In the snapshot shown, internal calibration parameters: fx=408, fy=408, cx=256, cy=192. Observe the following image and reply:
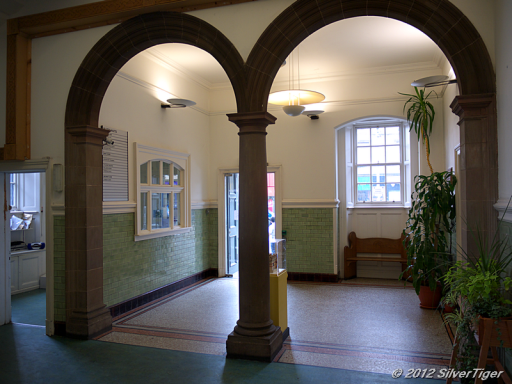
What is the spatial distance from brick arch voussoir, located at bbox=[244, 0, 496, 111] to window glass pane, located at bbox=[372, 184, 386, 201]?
14.7ft

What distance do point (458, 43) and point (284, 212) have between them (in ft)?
14.9

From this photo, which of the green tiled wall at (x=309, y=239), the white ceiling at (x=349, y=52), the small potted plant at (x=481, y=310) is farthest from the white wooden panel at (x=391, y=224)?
the small potted plant at (x=481, y=310)

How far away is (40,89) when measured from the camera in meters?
4.78

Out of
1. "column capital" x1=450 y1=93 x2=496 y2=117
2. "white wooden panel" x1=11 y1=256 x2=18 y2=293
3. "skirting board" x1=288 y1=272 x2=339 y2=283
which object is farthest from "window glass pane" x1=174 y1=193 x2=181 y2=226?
"column capital" x1=450 y1=93 x2=496 y2=117

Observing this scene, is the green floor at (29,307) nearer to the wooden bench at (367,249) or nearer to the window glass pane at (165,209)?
the window glass pane at (165,209)

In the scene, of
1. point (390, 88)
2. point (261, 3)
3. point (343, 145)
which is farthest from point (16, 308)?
point (390, 88)

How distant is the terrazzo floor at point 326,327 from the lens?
3.85m

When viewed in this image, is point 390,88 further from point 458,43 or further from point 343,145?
point 458,43

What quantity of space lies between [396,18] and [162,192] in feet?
13.6

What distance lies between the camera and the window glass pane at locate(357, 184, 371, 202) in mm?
7887

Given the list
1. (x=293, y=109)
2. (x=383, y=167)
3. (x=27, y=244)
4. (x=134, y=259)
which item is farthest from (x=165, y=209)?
(x=383, y=167)

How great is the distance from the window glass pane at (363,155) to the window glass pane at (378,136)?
0.64 ft

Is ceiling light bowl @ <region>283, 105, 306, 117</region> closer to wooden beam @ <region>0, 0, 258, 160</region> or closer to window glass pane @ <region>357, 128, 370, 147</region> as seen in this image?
wooden beam @ <region>0, 0, 258, 160</region>

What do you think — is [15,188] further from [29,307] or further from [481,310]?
[481,310]
